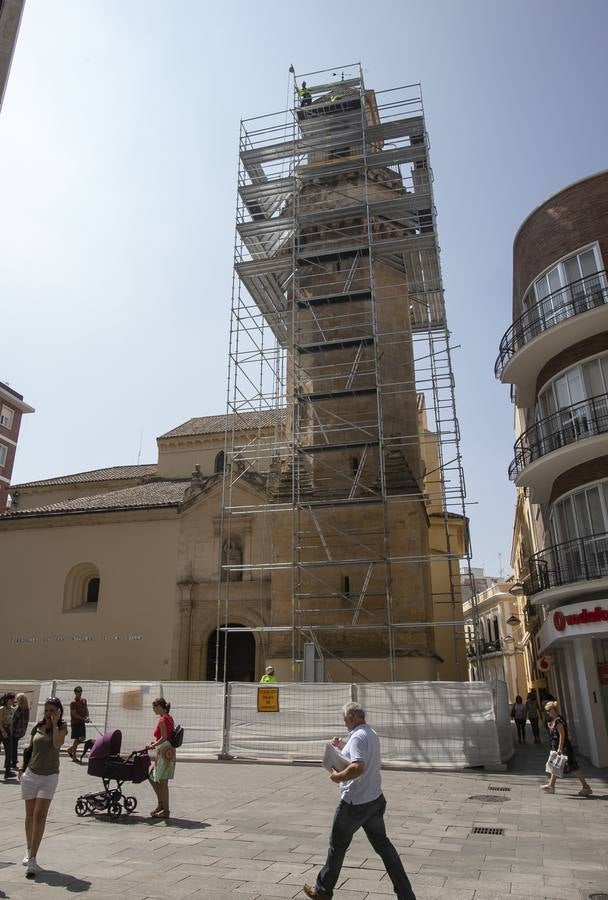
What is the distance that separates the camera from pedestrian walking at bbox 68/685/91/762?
48.8 ft

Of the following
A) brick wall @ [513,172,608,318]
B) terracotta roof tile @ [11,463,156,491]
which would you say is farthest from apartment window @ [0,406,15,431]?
brick wall @ [513,172,608,318]

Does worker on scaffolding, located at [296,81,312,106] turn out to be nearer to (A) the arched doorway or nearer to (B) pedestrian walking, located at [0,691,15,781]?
(A) the arched doorway

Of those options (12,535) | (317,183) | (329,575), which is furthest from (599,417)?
(12,535)

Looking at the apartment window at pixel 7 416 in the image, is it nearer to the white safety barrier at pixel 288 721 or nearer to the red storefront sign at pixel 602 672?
the white safety barrier at pixel 288 721

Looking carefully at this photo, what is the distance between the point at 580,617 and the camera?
48.3 ft

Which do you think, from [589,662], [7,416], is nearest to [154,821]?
[589,662]

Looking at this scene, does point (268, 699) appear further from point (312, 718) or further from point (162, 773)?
point (162, 773)

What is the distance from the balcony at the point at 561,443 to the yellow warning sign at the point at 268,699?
8358mm

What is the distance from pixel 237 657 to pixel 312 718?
1073cm

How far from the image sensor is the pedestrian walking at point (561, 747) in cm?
1103

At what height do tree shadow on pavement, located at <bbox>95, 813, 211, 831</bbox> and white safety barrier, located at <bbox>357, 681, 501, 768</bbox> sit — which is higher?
white safety barrier, located at <bbox>357, 681, 501, 768</bbox>

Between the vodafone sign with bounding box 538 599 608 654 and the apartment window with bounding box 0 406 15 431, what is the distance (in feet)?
145

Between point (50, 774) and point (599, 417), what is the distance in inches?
527

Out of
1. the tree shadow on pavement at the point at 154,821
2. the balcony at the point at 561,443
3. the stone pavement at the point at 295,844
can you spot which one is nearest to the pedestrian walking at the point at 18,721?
the stone pavement at the point at 295,844
